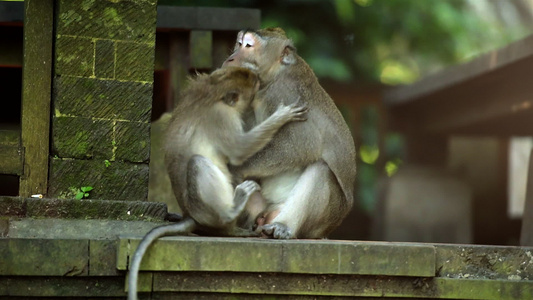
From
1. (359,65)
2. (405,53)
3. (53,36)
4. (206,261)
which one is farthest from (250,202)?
(405,53)

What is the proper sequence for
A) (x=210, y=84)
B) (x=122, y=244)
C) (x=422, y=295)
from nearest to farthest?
(x=122, y=244), (x=422, y=295), (x=210, y=84)

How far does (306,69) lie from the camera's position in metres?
5.21

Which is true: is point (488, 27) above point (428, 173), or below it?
above

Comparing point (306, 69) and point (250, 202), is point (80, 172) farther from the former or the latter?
point (306, 69)

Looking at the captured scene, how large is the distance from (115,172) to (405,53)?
9426 mm

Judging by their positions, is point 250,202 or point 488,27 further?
point 488,27

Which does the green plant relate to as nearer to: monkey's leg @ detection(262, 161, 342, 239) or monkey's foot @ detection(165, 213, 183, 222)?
monkey's foot @ detection(165, 213, 183, 222)

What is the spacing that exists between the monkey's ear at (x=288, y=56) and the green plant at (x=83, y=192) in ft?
4.59

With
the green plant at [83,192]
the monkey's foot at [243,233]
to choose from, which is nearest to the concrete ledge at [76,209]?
the green plant at [83,192]

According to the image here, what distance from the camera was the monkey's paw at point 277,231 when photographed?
459cm

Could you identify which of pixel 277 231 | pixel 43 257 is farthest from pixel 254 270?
pixel 43 257

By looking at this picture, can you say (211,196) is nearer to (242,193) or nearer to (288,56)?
(242,193)

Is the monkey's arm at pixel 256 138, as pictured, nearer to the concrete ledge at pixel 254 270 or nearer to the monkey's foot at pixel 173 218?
the monkey's foot at pixel 173 218

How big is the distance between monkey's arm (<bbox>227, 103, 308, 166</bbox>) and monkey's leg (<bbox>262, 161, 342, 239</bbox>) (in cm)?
28
